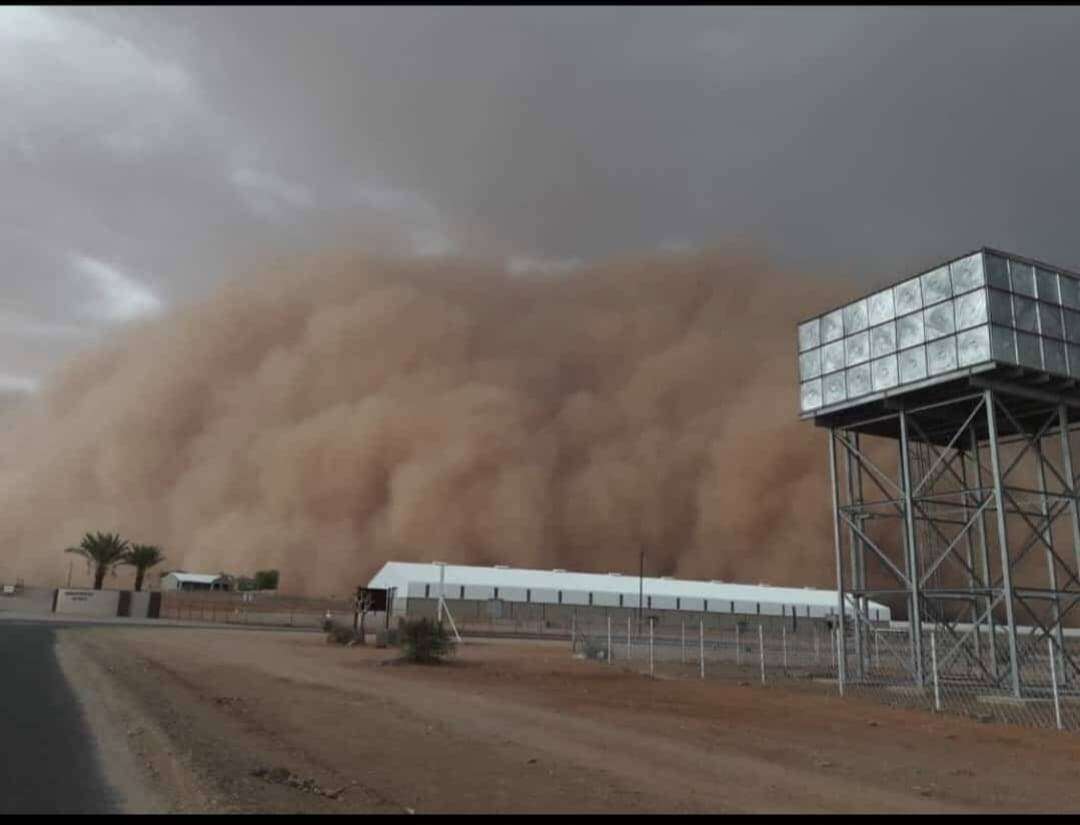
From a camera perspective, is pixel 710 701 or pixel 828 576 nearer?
pixel 710 701

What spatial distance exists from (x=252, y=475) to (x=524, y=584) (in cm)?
2988

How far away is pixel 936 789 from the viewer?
8.20m

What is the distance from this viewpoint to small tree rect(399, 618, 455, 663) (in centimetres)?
2188

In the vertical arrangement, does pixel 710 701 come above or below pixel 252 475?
below

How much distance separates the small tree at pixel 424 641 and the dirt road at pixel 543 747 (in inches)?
133

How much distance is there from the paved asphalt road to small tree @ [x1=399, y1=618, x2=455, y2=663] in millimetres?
8740

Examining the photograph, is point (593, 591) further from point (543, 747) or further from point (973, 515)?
point (543, 747)

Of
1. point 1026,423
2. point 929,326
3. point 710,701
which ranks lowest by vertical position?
point 710,701

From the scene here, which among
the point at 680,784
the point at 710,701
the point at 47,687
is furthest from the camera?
the point at 710,701

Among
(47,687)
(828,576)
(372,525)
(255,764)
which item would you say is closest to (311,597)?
(372,525)

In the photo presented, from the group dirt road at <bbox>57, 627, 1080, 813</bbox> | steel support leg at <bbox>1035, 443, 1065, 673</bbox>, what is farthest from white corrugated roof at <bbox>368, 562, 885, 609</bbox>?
steel support leg at <bbox>1035, 443, 1065, 673</bbox>

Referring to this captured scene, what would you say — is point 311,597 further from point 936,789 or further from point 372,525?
point 936,789

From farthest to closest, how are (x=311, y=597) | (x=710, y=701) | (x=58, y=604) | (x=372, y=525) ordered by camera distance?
(x=372, y=525) < (x=311, y=597) < (x=58, y=604) < (x=710, y=701)

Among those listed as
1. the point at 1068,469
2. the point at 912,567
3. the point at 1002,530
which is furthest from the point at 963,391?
the point at 912,567
